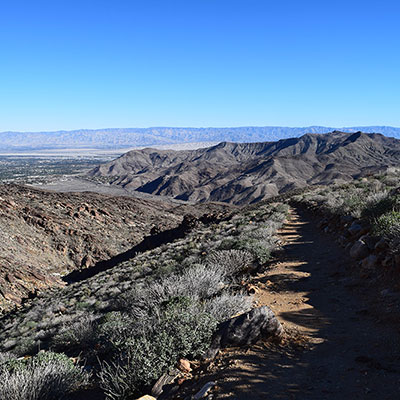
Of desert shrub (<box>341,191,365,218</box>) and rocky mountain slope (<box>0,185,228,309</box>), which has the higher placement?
desert shrub (<box>341,191,365,218</box>)

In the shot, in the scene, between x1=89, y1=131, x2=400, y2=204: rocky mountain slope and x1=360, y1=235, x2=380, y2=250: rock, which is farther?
x1=89, y1=131, x2=400, y2=204: rocky mountain slope

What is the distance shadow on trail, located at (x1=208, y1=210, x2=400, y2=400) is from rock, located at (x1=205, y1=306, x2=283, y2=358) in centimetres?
17

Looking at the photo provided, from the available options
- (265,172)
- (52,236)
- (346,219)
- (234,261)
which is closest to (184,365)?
(234,261)

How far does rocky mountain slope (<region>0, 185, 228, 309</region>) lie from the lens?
23.1 meters

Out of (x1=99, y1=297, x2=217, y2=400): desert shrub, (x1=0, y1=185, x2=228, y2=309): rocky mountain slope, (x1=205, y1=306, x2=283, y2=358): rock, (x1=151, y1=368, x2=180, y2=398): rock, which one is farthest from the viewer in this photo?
(x1=0, y1=185, x2=228, y2=309): rocky mountain slope

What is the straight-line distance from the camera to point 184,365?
13.5 ft

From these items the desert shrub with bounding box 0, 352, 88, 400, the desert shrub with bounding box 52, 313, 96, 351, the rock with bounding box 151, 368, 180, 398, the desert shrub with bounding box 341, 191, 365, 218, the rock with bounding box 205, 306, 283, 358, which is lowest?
the desert shrub with bounding box 52, 313, 96, 351

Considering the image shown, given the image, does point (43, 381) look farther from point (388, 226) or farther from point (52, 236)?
point (52, 236)

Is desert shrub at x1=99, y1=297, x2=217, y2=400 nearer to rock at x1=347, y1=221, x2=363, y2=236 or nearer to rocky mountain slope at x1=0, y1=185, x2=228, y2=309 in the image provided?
rock at x1=347, y1=221, x2=363, y2=236

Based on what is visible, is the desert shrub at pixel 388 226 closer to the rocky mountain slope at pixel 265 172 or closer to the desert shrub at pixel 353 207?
the desert shrub at pixel 353 207

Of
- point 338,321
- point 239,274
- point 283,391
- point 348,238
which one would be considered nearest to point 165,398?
point 283,391

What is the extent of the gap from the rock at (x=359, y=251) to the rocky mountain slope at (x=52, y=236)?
18.2 metres

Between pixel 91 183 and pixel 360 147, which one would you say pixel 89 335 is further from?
pixel 360 147

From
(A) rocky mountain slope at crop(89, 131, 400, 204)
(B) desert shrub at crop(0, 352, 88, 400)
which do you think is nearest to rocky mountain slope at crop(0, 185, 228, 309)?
(B) desert shrub at crop(0, 352, 88, 400)
